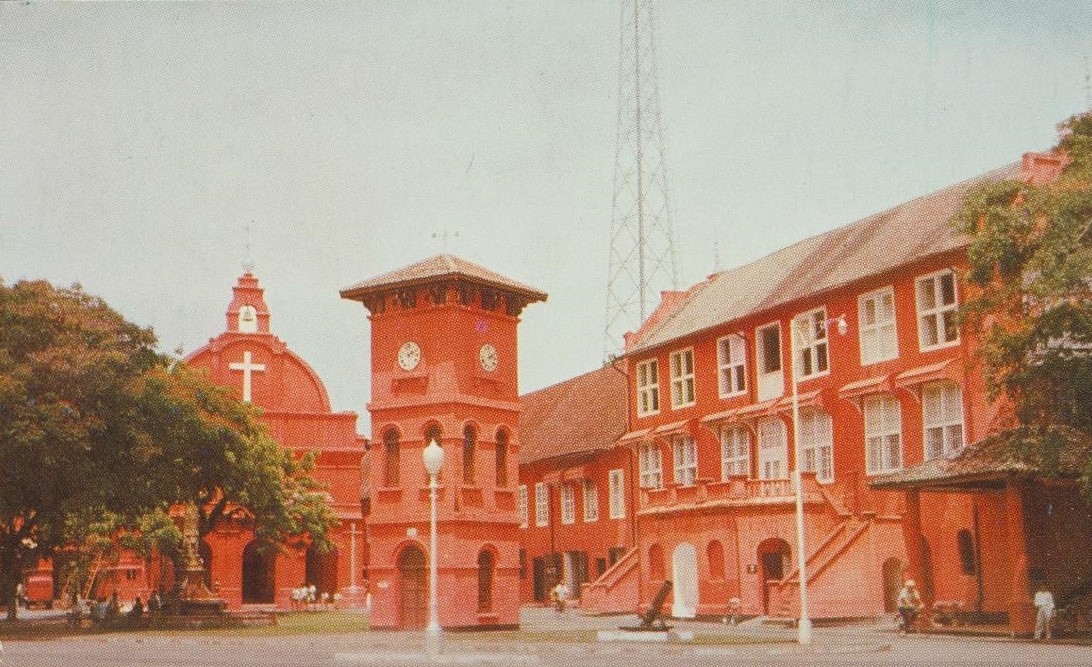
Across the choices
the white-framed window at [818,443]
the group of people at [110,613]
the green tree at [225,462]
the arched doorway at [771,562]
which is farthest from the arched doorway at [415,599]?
the group of people at [110,613]

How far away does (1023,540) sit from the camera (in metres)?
32.4

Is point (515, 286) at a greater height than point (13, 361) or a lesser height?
greater

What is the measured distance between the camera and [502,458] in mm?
41531

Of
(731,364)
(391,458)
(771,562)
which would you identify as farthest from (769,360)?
(391,458)

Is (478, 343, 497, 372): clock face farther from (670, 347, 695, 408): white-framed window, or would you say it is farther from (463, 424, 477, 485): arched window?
(670, 347, 695, 408): white-framed window

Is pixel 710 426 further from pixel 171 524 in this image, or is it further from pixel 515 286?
pixel 171 524

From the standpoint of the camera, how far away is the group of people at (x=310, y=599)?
64.3 m

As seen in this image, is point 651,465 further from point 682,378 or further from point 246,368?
point 246,368

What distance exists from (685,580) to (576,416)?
70.1 feet

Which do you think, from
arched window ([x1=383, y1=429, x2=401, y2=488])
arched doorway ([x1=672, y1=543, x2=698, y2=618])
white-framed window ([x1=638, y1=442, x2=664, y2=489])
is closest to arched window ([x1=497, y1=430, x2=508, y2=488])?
arched window ([x1=383, y1=429, x2=401, y2=488])

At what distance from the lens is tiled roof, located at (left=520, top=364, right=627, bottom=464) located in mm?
62125

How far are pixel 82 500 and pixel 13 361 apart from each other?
468 centimetres

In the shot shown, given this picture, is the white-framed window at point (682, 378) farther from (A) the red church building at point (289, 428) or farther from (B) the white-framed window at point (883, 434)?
(A) the red church building at point (289, 428)

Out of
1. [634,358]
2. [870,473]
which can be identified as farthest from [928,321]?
[634,358]
